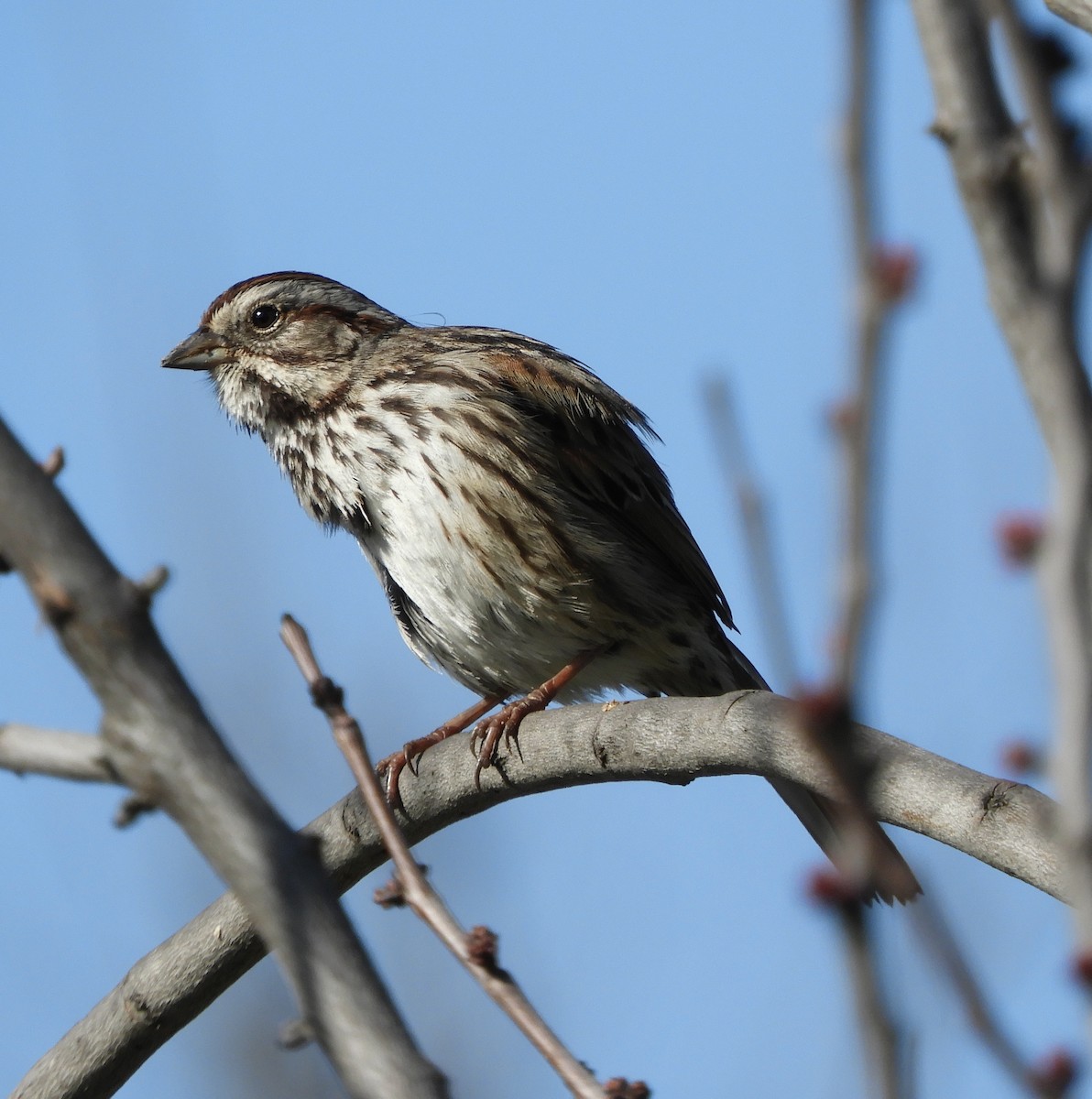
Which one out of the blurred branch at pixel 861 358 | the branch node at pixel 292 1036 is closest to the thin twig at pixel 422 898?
the branch node at pixel 292 1036

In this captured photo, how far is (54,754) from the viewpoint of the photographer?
1.90m

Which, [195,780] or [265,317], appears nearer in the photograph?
[195,780]

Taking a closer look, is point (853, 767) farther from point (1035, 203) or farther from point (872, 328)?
point (1035, 203)

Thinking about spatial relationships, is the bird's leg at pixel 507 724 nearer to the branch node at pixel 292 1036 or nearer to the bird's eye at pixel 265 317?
the bird's eye at pixel 265 317

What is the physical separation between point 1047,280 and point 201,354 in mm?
5215

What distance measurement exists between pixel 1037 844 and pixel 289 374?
12.6 ft

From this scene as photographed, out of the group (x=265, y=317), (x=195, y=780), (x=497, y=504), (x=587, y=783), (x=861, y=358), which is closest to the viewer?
(x=861, y=358)

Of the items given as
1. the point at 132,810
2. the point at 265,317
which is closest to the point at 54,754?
the point at 132,810

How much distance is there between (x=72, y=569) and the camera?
1793 mm

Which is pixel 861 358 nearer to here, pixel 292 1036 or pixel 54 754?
pixel 54 754

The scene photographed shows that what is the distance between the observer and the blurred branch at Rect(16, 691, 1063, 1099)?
10.1 ft

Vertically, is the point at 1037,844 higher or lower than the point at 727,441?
lower

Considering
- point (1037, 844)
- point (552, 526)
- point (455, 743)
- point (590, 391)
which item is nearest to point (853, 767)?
point (1037, 844)

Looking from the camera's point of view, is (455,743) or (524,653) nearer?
(455,743)
